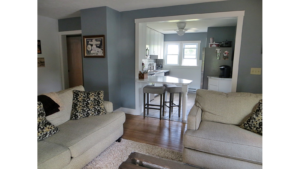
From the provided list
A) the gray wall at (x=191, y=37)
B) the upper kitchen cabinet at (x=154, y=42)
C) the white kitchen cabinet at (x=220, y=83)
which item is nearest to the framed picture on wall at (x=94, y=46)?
the upper kitchen cabinet at (x=154, y=42)

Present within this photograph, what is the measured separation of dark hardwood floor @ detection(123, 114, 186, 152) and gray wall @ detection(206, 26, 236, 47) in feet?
10.3

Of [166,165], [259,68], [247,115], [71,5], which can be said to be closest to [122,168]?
[166,165]

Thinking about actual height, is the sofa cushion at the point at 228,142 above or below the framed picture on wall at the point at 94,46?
below

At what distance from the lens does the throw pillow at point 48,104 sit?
205 centimetres

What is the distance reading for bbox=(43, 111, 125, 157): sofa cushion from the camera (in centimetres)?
179

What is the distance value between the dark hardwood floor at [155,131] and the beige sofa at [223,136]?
0.56m

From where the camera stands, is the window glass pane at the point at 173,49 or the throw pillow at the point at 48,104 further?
the window glass pane at the point at 173,49

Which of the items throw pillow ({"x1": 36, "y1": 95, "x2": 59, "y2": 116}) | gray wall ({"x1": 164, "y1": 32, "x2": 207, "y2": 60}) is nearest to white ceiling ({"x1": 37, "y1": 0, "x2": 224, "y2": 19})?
throw pillow ({"x1": 36, "y1": 95, "x2": 59, "y2": 116})

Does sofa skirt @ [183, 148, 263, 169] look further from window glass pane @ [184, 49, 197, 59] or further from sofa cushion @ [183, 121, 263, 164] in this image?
window glass pane @ [184, 49, 197, 59]

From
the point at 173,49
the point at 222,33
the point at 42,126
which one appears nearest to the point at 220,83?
A: the point at 222,33

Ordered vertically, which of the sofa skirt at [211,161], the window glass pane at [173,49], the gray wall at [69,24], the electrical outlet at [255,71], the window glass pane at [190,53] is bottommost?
the sofa skirt at [211,161]

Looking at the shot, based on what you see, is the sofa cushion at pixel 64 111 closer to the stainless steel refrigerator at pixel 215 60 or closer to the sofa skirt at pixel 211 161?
the sofa skirt at pixel 211 161

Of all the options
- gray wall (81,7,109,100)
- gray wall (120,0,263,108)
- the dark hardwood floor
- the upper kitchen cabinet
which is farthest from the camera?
the upper kitchen cabinet

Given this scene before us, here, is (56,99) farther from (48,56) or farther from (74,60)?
(74,60)
